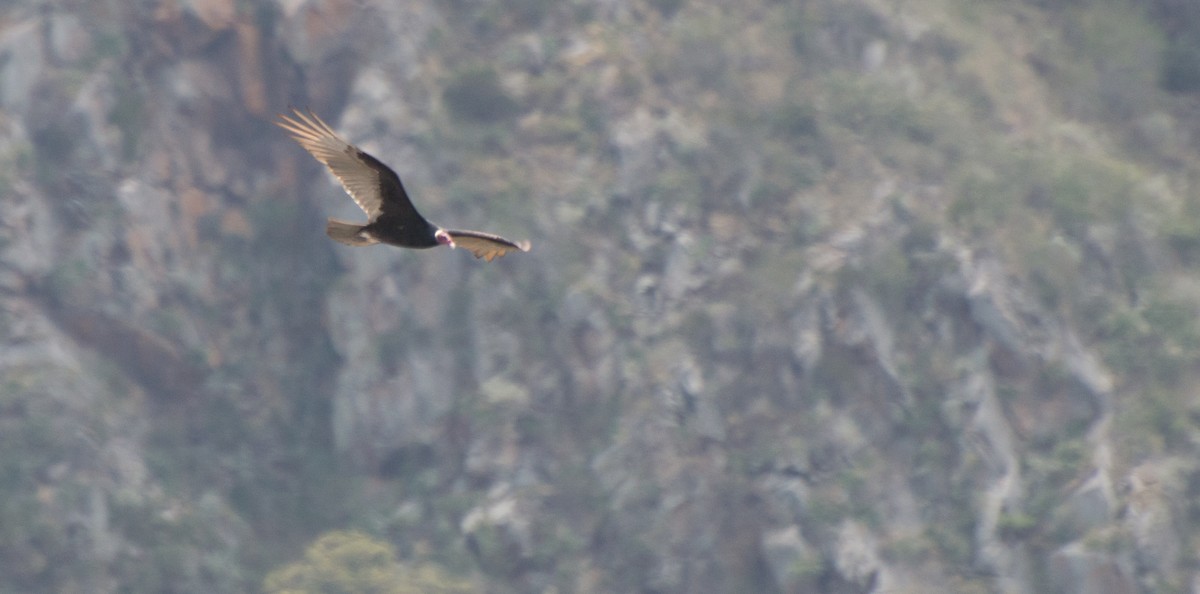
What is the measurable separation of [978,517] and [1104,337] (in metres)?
5.57

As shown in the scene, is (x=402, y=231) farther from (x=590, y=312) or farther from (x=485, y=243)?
(x=590, y=312)

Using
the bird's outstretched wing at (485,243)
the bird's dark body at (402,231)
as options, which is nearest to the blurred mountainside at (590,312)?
the bird's outstretched wing at (485,243)

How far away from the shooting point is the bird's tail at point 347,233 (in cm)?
1243

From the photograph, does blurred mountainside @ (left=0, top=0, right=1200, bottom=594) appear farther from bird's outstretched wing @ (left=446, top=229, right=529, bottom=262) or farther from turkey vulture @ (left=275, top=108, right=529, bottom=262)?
turkey vulture @ (left=275, top=108, right=529, bottom=262)

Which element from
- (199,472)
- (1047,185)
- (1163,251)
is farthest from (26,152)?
(1163,251)

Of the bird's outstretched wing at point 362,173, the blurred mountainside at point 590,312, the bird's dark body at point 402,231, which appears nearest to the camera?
the bird's outstretched wing at point 362,173

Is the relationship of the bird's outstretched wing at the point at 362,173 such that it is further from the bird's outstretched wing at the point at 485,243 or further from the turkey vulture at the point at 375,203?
the bird's outstretched wing at the point at 485,243

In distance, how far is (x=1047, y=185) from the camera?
4103 cm

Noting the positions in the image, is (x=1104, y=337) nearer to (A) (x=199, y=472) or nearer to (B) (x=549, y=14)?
(B) (x=549, y=14)

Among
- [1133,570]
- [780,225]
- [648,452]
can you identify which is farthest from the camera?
[780,225]

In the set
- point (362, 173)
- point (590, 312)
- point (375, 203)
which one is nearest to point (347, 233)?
point (375, 203)

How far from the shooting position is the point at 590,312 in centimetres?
3969

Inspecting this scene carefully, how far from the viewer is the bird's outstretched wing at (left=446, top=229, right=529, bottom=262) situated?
40.2 ft

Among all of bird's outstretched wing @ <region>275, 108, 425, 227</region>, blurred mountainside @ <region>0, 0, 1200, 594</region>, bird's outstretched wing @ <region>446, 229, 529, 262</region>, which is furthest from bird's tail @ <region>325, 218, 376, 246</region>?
blurred mountainside @ <region>0, 0, 1200, 594</region>
